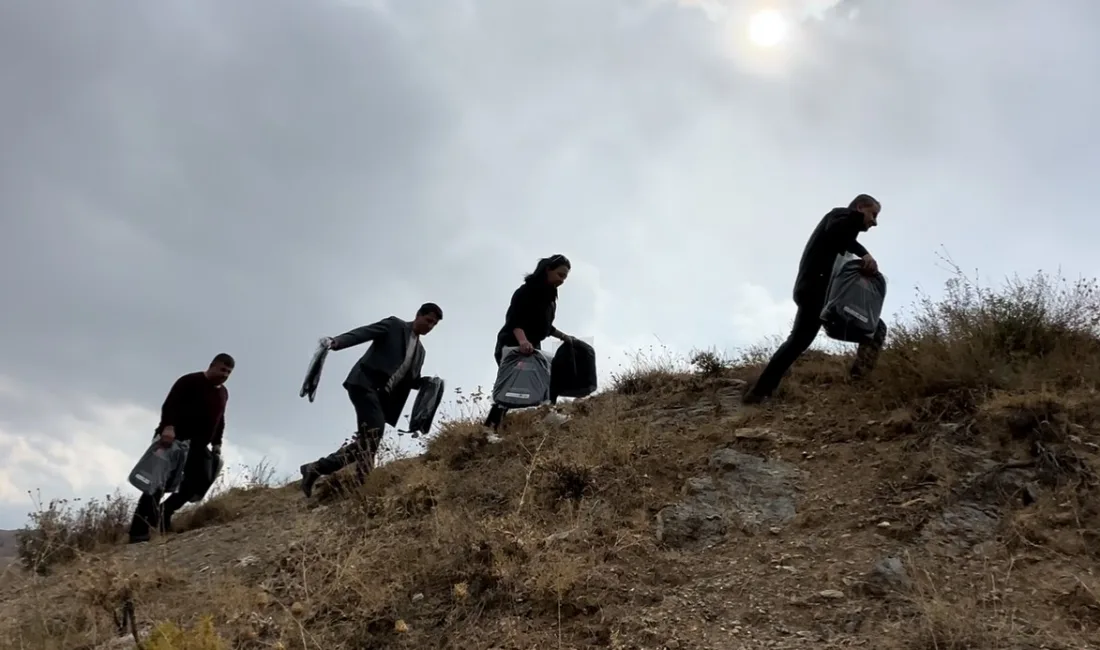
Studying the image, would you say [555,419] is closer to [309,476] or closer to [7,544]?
[309,476]

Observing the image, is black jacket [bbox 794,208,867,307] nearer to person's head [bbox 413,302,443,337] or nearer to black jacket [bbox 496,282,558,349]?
black jacket [bbox 496,282,558,349]

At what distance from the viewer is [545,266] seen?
243 inches

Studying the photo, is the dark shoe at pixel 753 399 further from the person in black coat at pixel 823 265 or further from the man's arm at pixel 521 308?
the man's arm at pixel 521 308

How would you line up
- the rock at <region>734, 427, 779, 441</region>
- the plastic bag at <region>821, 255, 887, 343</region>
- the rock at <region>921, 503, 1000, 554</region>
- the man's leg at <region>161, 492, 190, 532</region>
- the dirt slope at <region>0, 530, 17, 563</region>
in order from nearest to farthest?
the rock at <region>921, 503, 1000, 554</region>
the rock at <region>734, 427, 779, 441</region>
the plastic bag at <region>821, 255, 887, 343</region>
the man's leg at <region>161, 492, 190, 532</region>
the dirt slope at <region>0, 530, 17, 563</region>

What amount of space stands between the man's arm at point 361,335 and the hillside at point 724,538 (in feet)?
3.33

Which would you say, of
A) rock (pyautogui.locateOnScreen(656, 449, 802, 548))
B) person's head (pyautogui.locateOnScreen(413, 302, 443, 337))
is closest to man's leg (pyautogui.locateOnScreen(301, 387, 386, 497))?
person's head (pyautogui.locateOnScreen(413, 302, 443, 337))

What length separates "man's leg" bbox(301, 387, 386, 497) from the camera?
227 inches

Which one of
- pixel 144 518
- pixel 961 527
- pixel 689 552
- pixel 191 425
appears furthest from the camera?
pixel 191 425

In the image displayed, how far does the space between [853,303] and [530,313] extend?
2326 millimetres

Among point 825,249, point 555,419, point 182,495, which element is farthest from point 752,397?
point 182,495

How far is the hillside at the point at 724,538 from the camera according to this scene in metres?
3.37

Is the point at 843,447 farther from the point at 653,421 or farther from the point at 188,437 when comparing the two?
the point at 188,437

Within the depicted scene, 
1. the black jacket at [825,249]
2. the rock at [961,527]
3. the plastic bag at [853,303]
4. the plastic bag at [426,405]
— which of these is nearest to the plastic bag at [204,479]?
the plastic bag at [426,405]

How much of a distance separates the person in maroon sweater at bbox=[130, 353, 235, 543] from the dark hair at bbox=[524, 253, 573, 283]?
2.60 meters
